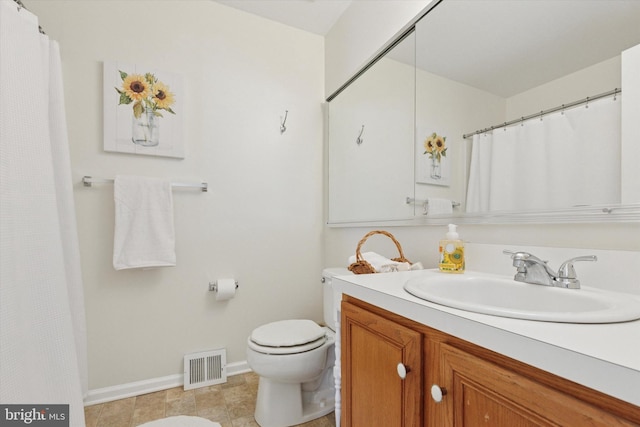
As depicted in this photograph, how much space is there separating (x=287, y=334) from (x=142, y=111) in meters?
1.51

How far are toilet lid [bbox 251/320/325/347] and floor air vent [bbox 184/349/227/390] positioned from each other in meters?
0.52

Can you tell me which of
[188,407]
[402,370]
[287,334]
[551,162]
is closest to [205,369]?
[188,407]

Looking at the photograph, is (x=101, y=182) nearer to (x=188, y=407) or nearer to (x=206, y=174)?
(x=206, y=174)

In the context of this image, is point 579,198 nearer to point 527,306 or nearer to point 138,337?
point 527,306

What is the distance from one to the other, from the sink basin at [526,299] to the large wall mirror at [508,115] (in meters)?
0.24

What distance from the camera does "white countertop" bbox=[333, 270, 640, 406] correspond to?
1.27 feet

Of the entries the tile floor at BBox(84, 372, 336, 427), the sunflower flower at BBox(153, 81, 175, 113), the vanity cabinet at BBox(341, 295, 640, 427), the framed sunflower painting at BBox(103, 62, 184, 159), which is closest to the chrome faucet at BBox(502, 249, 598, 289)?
the vanity cabinet at BBox(341, 295, 640, 427)

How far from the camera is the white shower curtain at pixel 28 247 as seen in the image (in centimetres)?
100

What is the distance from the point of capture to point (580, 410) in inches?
16.5

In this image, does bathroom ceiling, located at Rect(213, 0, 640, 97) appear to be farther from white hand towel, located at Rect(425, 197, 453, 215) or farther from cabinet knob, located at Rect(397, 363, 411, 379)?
cabinet knob, located at Rect(397, 363, 411, 379)

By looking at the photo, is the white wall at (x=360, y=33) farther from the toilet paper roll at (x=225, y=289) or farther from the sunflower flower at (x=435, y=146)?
the toilet paper roll at (x=225, y=289)

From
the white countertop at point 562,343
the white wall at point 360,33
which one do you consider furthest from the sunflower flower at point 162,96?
the white countertop at point 562,343

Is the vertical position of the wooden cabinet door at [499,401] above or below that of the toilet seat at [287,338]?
above

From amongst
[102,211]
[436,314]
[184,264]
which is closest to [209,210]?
[184,264]
